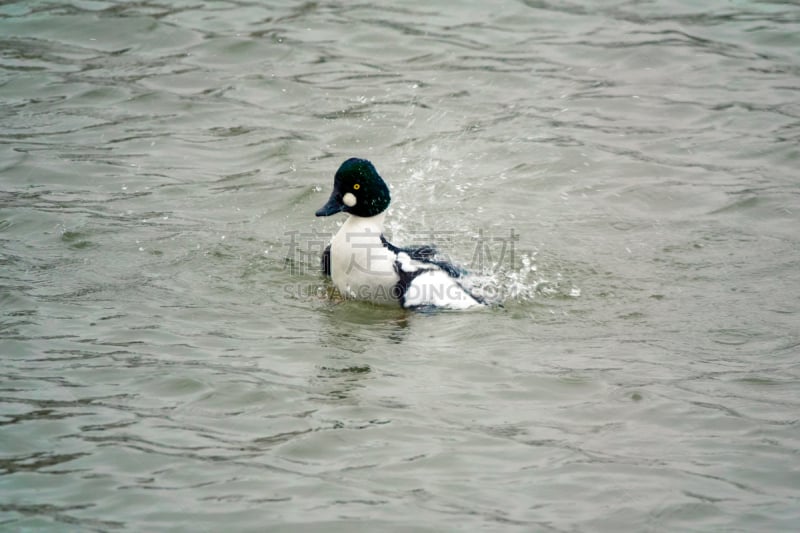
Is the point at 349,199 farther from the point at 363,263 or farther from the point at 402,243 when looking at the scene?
the point at 402,243

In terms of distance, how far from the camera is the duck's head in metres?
8.80

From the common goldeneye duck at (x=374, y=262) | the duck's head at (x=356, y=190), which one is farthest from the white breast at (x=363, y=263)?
the duck's head at (x=356, y=190)

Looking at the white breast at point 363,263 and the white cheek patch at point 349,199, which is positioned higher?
the white cheek patch at point 349,199

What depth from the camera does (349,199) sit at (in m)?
8.83

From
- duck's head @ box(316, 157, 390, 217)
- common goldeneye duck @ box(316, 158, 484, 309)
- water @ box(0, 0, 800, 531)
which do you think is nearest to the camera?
water @ box(0, 0, 800, 531)

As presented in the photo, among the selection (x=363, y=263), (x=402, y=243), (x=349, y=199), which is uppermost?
(x=349, y=199)

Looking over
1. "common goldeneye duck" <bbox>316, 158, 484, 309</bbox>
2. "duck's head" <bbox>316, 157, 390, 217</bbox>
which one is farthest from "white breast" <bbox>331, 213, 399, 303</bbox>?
"duck's head" <bbox>316, 157, 390, 217</bbox>

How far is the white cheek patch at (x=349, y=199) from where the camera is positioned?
8828 millimetres

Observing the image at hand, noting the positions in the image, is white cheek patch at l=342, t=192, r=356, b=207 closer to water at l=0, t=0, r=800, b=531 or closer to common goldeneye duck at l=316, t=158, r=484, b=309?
common goldeneye duck at l=316, t=158, r=484, b=309

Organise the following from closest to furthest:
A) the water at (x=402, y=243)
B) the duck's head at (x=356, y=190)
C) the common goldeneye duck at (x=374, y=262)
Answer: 1. the water at (x=402, y=243)
2. the common goldeneye duck at (x=374, y=262)
3. the duck's head at (x=356, y=190)

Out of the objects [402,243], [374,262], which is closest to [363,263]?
[374,262]

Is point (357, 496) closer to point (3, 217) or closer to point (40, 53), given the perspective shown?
point (3, 217)

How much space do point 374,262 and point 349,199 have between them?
1.88 ft

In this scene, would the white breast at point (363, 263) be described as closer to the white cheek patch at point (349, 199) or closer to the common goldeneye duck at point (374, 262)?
the common goldeneye duck at point (374, 262)
